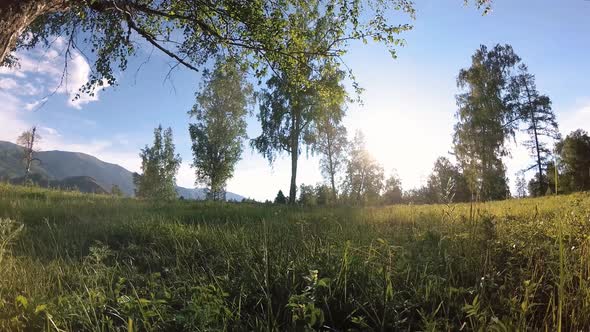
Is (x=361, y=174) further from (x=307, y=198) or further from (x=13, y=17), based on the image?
(x=13, y=17)

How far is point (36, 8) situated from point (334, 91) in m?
5.99

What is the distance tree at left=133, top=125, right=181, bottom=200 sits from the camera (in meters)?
60.7

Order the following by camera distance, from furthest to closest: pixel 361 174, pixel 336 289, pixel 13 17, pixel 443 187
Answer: pixel 361 174 → pixel 13 17 → pixel 443 187 → pixel 336 289

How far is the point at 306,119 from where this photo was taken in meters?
31.1

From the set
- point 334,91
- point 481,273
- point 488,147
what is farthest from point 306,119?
point 481,273

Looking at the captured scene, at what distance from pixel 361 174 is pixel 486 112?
95.8 feet

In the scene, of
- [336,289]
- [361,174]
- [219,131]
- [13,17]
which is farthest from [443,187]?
[361,174]

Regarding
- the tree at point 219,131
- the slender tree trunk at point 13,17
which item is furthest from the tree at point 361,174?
the slender tree trunk at point 13,17

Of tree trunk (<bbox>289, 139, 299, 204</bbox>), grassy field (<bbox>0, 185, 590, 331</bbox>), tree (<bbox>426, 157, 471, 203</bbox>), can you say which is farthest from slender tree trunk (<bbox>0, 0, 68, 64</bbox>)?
tree trunk (<bbox>289, 139, 299, 204</bbox>)

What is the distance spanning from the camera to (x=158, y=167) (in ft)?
201

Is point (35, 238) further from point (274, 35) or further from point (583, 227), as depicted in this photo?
point (583, 227)

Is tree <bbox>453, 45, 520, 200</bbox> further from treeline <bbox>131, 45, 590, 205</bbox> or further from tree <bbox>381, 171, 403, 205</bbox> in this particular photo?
tree <bbox>381, 171, 403, 205</bbox>

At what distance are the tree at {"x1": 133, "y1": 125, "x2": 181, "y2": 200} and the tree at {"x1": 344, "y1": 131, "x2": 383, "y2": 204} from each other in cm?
2866

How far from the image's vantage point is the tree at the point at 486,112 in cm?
3114
